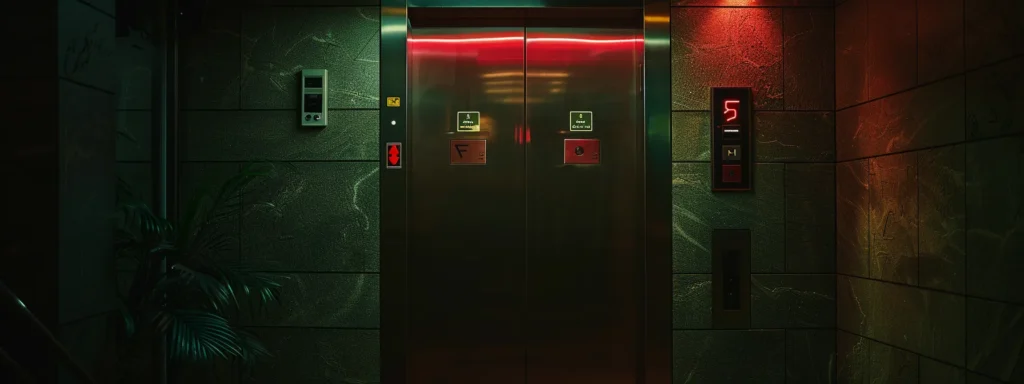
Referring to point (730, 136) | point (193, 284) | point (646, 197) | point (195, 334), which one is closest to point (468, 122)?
point (646, 197)

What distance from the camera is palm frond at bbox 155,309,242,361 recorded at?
3.23 metres

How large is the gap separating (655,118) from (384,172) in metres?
1.52

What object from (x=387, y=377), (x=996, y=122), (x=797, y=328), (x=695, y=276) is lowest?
(x=387, y=377)

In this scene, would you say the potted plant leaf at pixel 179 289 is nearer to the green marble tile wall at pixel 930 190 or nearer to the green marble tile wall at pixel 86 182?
the green marble tile wall at pixel 86 182

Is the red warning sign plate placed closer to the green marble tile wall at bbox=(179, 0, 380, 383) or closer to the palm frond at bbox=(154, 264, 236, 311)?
the green marble tile wall at bbox=(179, 0, 380, 383)

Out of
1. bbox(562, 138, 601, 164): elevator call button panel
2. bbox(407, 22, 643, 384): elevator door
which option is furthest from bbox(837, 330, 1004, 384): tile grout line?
bbox(562, 138, 601, 164): elevator call button panel

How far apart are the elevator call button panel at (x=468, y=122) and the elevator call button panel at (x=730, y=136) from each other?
132 cm

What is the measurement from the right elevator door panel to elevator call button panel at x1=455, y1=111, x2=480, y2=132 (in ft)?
0.96

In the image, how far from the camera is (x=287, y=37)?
4.34 metres

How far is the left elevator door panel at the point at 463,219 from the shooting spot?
4.55 m

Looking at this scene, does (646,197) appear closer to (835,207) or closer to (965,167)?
(835,207)

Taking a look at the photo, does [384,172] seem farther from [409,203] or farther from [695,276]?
[695,276]

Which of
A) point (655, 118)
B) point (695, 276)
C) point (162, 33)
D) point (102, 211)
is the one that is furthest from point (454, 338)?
point (162, 33)

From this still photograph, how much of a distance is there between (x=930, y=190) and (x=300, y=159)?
3123 mm
